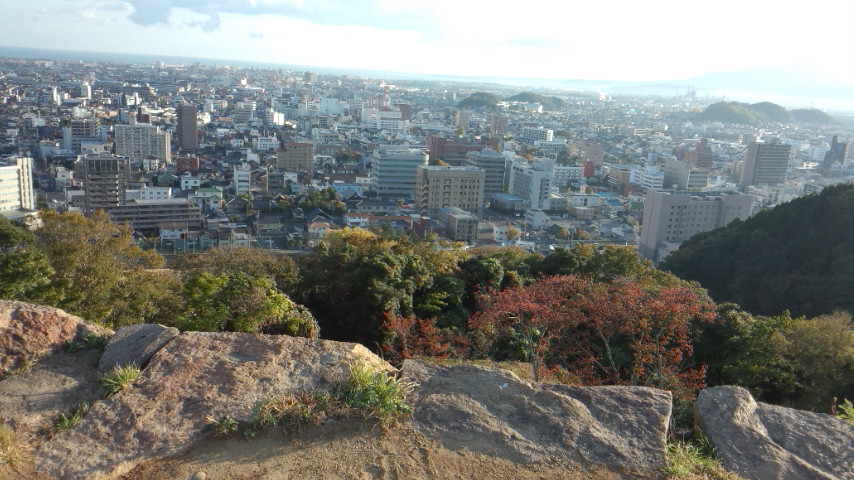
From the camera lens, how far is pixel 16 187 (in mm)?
17641

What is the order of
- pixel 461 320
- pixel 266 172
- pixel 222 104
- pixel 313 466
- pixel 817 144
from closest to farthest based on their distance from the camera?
pixel 313 466, pixel 461 320, pixel 266 172, pixel 817 144, pixel 222 104

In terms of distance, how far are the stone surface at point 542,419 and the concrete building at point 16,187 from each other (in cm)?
1800

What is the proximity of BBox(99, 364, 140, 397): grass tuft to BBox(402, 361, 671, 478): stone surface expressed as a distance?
2.66 feet

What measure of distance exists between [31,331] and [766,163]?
109ft

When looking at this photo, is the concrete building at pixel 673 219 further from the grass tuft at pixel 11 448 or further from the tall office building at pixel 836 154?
the tall office building at pixel 836 154

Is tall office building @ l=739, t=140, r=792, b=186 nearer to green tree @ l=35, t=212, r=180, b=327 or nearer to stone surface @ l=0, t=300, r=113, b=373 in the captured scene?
green tree @ l=35, t=212, r=180, b=327

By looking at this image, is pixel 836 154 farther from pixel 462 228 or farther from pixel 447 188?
pixel 462 228

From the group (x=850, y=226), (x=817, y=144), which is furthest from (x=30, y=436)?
(x=817, y=144)

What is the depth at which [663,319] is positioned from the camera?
364 cm

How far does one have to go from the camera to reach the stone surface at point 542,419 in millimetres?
1780

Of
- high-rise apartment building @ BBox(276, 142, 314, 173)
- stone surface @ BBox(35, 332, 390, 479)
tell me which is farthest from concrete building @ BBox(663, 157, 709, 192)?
stone surface @ BBox(35, 332, 390, 479)

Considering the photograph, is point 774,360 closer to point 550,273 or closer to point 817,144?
point 550,273

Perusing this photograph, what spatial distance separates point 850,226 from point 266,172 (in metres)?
20.4

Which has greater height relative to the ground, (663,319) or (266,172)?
(663,319)
